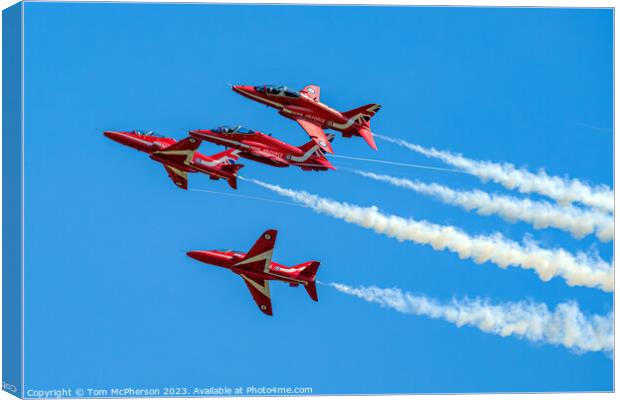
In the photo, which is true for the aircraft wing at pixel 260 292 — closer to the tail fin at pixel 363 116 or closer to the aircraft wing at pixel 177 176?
the aircraft wing at pixel 177 176

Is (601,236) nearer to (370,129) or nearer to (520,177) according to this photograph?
(520,177)

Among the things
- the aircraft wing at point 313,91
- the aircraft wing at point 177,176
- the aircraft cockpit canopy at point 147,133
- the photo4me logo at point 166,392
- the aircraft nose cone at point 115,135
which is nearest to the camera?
the photo4me logo at point 166,392

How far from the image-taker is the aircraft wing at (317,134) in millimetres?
71625

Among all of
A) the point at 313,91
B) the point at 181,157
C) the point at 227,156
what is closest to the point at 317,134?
the point at 313,91

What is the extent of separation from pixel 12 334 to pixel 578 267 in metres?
18.9

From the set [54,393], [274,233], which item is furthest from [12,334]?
[274,233]

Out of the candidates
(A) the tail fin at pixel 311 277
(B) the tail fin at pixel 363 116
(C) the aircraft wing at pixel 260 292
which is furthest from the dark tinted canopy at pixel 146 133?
(A) the tail fin at pixel 311 277

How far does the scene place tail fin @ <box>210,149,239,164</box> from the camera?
241 ft

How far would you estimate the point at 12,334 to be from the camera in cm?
→ 6944

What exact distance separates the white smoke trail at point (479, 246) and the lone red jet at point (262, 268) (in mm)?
2069

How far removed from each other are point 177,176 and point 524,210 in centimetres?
1195

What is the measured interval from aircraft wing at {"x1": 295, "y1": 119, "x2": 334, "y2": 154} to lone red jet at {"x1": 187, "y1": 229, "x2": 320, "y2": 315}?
3.30 meters

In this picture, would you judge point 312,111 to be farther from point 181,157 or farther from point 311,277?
point 311,277

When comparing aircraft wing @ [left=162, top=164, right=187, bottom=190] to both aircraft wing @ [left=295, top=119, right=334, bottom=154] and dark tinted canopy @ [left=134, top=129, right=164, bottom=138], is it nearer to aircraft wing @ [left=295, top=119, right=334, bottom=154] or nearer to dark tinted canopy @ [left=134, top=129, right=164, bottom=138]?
dark tinted canopy @ [left=134, top=129, right=164, bottom=138]
